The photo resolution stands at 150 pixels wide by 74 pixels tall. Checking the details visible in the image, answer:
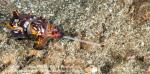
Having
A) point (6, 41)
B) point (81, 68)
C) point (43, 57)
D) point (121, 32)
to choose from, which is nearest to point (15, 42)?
point (6, 41)

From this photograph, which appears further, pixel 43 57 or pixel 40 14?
pixel 40 14

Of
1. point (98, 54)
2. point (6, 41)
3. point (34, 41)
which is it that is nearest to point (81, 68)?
point (98, 54)

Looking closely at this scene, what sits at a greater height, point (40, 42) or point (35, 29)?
point (35, 29)

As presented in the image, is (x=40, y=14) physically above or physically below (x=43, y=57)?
above

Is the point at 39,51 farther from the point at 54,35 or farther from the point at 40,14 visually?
the point at 40,14

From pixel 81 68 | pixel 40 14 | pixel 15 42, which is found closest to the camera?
pixel 81 68

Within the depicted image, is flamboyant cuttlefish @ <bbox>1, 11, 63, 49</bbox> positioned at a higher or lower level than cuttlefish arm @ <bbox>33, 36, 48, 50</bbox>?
higher

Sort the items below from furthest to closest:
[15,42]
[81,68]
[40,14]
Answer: [40,14] < [15,42] < [81,68]

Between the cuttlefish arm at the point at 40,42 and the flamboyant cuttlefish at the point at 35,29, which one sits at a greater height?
the flamboyant cuttlefish at the point at 35,29
